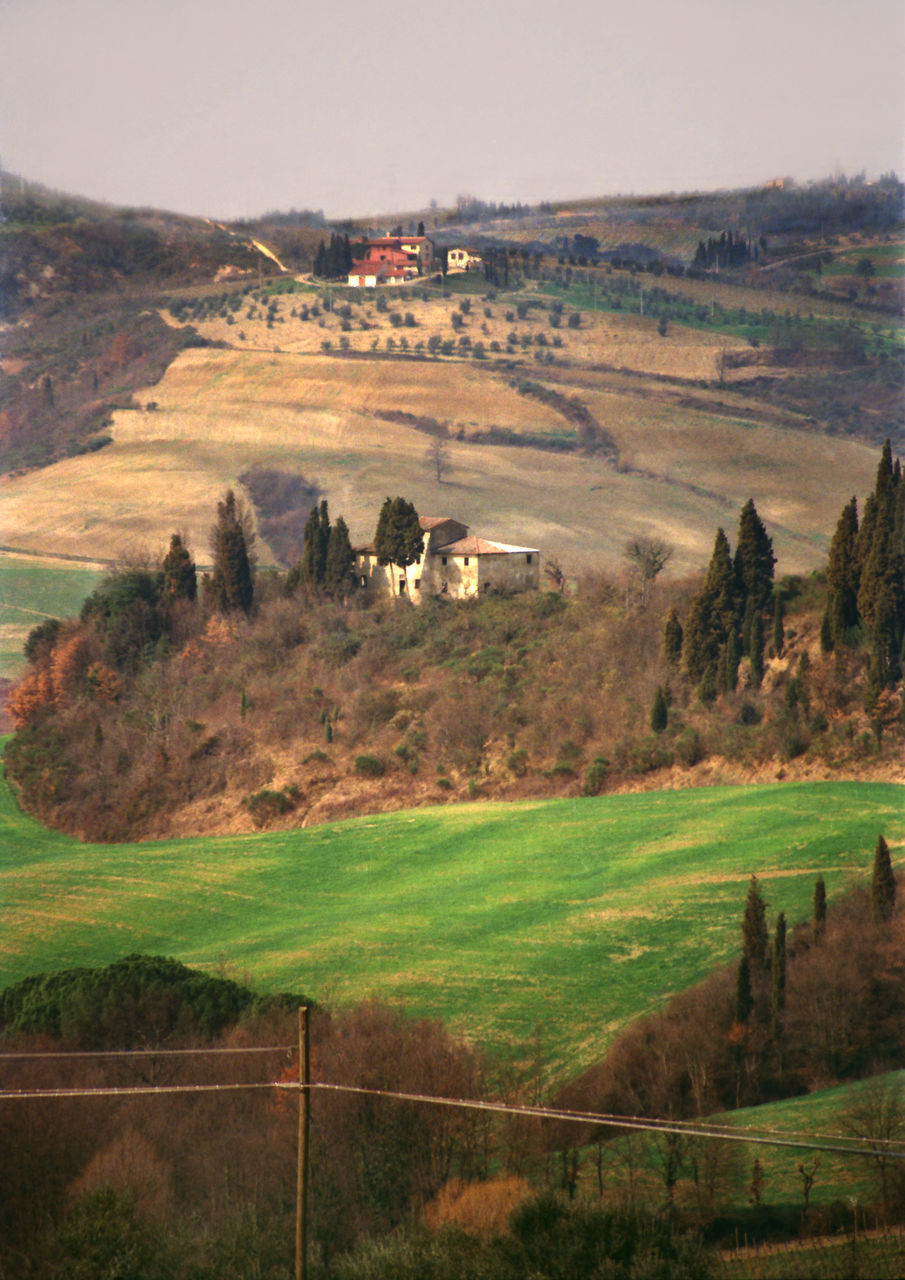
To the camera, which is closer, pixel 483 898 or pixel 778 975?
pixel 778 975

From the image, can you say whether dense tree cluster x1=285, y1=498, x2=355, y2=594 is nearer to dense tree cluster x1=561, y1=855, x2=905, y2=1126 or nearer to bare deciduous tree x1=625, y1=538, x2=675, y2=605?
bare deciduous tree x1=625, y1=538, x2=675, y2=605

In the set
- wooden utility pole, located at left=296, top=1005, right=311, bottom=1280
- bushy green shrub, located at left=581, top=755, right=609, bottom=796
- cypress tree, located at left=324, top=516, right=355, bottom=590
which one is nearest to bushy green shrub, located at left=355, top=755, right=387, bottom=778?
bushy green shrub, located at left=581, top=755, right=609, bottom=796

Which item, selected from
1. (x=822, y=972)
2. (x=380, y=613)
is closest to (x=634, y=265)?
(x=380, y=613)

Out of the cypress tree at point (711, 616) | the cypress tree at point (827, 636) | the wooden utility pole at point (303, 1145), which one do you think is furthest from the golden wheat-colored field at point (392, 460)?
the wooden utility pole at point (303, 1145)

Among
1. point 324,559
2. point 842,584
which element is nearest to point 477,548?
point 324,559

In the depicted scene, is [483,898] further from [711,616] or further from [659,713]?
[711,616]
